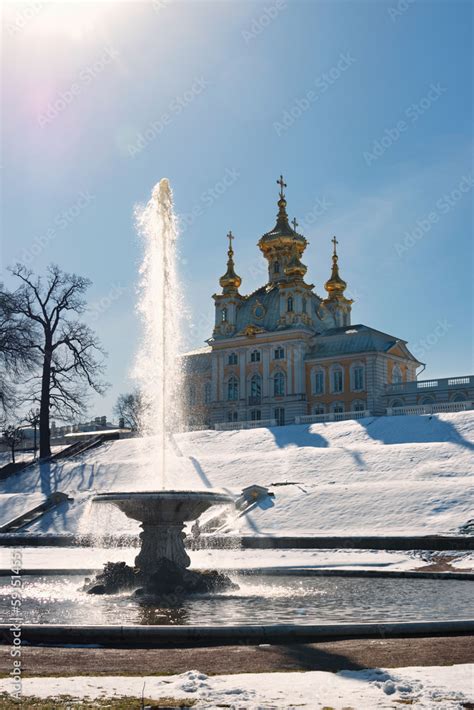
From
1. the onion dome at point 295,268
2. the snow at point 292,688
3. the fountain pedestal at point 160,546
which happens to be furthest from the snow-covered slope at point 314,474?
the onion dome at point 295,268

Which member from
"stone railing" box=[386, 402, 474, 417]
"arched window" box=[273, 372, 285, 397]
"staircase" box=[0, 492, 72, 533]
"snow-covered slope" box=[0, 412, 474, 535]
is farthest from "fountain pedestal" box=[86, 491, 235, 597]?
"arched window" box=[273, 372, 285, 397]

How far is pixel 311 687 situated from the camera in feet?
21.3

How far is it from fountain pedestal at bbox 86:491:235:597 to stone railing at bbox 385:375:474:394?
129ft

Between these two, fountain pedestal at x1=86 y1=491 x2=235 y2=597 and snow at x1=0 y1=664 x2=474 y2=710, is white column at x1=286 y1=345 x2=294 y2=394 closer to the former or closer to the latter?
fountain pedestal at x1=86 y1=491 x2=235 y2=597

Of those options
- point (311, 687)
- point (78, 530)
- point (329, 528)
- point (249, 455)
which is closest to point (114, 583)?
point (311, 687)

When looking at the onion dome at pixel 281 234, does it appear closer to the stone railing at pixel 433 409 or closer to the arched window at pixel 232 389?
the arched window at pixel 232 389

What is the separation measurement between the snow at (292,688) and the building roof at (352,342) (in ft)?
166

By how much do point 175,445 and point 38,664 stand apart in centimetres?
3534

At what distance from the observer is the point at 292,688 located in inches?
254

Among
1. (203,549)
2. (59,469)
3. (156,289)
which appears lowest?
(203,549)

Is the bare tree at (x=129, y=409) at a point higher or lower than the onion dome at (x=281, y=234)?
lower

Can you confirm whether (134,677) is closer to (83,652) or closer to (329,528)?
(83,652)

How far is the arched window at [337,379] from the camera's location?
57656mm

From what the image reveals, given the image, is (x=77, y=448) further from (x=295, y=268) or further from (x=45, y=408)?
(x=295, y=268)
